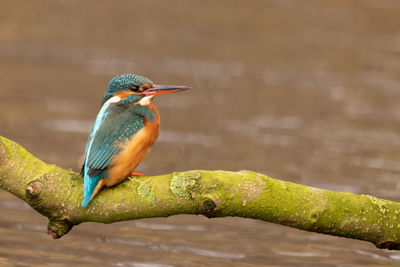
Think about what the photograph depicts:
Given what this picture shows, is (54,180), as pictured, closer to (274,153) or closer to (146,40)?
(274,153)

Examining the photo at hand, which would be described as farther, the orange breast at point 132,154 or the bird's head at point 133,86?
the bird's head at point 133,86

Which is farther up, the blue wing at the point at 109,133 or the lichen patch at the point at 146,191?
the blue wing at the point at 109,133

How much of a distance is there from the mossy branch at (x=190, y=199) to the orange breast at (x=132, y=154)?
0.06m

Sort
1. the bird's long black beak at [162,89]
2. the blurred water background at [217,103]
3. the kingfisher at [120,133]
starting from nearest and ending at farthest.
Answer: the kingfisher at [120,133]
the bird's long black beak at [162,89]
the blurred water background at [217,103]

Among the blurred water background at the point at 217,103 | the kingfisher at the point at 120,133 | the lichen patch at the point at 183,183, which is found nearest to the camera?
the lichen patch at the point at 183,183

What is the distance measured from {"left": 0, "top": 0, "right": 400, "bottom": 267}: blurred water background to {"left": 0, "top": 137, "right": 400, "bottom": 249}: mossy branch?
1988mm

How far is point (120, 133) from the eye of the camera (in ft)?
12.7

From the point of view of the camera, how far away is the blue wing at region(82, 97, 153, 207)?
3.75 meters

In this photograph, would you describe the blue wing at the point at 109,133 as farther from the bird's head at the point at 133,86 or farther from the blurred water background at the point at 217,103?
the blurred water background at the point at 217,103

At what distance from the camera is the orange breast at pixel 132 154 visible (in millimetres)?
3746

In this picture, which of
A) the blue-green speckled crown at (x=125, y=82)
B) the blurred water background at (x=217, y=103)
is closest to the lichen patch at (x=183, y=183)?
the blue-green speckled crown at (x=125, y=82)

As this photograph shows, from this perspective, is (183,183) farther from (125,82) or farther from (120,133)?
(125,82)

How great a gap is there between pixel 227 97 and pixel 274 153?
9.34 ft

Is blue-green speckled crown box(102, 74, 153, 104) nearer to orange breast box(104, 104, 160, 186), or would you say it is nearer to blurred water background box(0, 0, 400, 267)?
orange breast box(104, 104, 160, 186)
